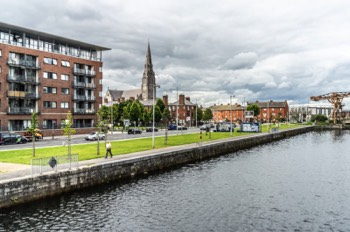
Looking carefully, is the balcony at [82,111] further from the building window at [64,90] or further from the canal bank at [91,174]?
the canal bank at [91,174]

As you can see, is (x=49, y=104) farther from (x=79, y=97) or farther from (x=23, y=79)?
(x=23, y=79)

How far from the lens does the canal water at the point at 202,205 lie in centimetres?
1916

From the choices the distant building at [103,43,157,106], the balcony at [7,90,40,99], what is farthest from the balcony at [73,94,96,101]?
the distant building at [103,43,157,106]

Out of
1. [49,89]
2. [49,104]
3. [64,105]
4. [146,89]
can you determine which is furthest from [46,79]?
[146,89]

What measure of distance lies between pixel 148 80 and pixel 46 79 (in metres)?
118

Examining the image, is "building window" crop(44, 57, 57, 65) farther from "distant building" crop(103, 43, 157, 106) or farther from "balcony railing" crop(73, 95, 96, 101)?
"distant building" crop(103, 43, 157, 106)

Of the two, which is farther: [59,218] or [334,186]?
[334,186]

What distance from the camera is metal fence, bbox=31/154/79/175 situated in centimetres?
2400

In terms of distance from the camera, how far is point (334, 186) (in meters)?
29.3

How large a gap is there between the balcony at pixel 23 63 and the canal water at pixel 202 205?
4126 centimetres

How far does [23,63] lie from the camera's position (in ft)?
206

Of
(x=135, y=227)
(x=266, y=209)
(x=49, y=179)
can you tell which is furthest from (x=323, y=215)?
(x=49, y=179)

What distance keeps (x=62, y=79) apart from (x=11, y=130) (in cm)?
1596

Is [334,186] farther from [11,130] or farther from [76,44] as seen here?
[76,44]
